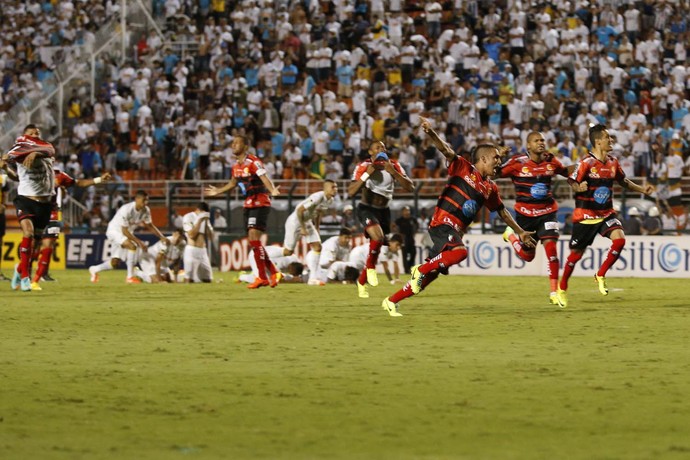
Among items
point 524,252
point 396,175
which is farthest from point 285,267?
point 524,252

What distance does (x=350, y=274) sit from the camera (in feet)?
85.2

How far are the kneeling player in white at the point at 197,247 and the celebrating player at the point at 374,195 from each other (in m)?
5.91

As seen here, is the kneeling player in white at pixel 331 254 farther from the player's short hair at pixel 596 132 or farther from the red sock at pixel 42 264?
the player's short hair at pixel 596 132

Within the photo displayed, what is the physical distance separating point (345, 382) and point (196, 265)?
1711cm

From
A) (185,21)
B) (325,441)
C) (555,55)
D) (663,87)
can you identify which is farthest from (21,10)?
(325,441)

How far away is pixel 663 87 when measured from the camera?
34.7m

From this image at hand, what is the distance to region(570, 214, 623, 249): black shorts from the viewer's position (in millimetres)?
18922

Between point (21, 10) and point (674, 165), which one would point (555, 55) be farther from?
point (21, 10)

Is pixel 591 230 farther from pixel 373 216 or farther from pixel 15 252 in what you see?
pixel 15 252

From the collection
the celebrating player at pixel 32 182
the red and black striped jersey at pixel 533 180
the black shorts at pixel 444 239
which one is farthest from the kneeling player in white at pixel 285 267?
the black shorts at pixel 444 239

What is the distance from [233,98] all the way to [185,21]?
17.5 feet

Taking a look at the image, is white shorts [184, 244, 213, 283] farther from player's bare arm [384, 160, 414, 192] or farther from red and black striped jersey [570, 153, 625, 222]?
red and black striped jersey [570, 153, 625, 222]

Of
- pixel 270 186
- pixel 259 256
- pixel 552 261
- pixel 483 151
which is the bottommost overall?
pixel 259 256

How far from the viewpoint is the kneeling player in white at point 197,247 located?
26.7 m
